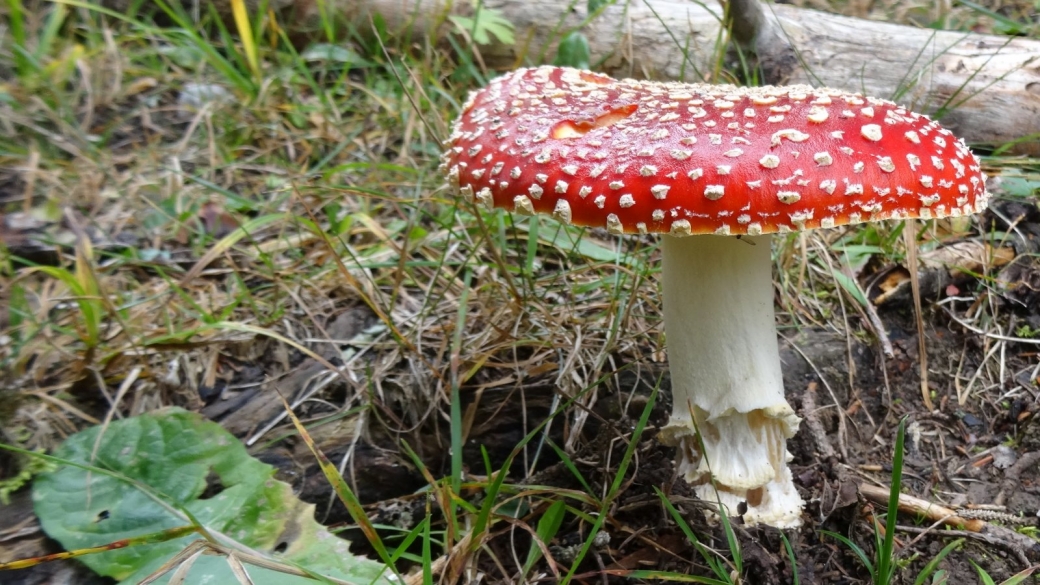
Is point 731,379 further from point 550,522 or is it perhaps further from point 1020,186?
point 1020,186

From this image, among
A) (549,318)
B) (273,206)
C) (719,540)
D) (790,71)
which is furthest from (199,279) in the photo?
(790,71)

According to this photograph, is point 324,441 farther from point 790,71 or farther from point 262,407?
point 790,71

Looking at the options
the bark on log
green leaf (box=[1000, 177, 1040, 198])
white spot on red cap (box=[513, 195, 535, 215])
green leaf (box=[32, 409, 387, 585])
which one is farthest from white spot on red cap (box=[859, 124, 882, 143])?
green leaf (box=[1000, 177, 1040, 198])

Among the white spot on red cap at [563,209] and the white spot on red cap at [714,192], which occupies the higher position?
the white spot on red cap at [714,192]

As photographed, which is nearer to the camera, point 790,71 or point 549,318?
point 549,318

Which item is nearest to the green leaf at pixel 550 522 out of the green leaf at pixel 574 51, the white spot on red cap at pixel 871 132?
the white spot on red cap at pixel 871 132

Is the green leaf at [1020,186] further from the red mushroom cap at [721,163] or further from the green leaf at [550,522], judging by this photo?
the green leaf at [550,522]

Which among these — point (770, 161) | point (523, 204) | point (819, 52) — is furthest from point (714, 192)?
point (819, 52)
